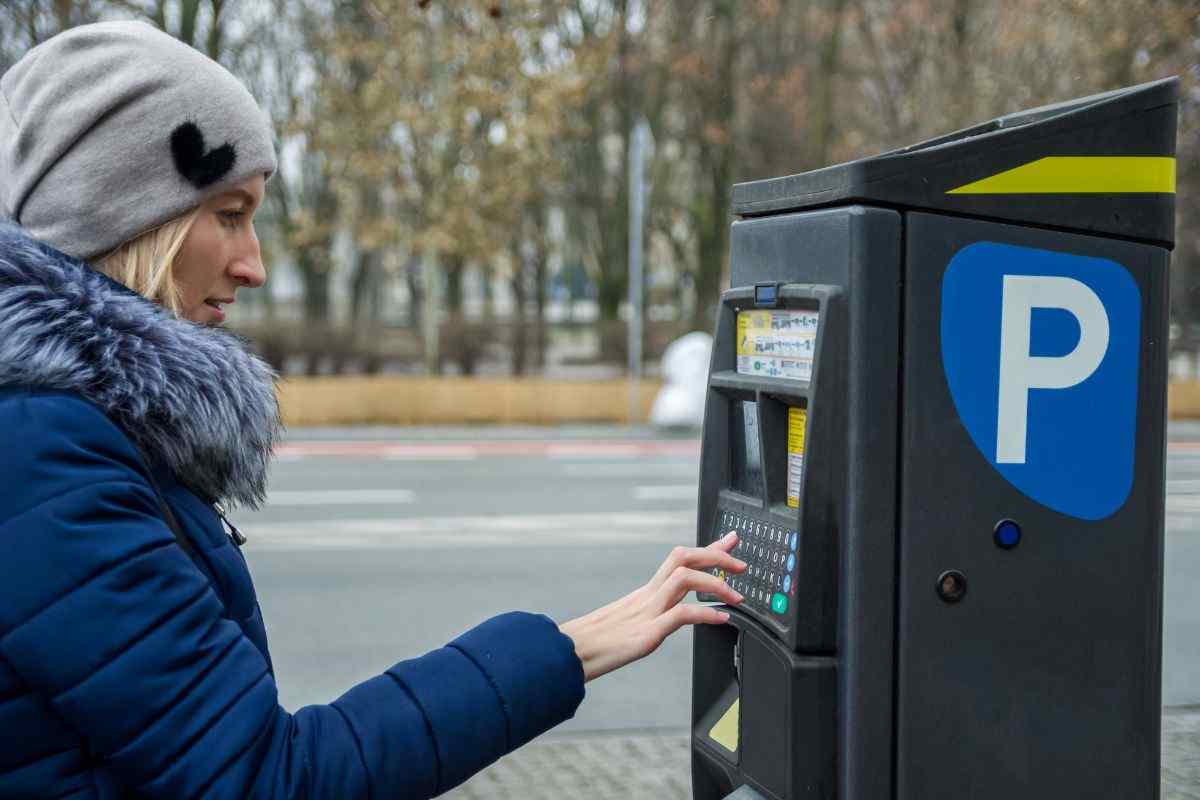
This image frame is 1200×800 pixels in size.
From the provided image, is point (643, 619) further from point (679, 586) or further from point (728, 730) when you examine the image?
point (728, 730)

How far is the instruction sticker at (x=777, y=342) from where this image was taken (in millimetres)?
2023

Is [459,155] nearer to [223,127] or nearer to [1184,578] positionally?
[1184,578]

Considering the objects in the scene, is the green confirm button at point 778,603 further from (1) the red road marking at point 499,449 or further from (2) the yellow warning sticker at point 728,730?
(1) the red road marking at point 499,449

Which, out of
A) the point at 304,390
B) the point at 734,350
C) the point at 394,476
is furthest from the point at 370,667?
the point at 304,390

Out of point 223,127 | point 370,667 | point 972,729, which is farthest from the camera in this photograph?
point 370,667

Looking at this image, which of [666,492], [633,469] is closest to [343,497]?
[666,492]

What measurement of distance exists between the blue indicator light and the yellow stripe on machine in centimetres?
48

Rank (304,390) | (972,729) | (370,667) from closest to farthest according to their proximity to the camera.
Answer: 1. (972,729)
2. (370,667)
3. (304,390)

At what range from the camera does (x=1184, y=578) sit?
8.09 meters

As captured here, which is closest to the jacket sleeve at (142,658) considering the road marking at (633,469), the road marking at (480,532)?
the road marking at (480,532)

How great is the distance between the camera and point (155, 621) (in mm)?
1230

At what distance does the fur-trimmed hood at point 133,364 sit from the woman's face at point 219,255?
6cm

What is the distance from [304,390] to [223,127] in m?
17.3

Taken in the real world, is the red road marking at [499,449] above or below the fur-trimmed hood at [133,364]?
below
